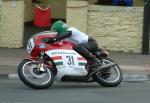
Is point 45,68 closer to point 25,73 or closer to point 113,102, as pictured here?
point 25,73

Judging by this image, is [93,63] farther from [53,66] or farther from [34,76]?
[34,76]

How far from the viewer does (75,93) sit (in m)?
11.5

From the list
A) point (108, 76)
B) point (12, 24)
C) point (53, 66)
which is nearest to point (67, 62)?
point (53, 66)

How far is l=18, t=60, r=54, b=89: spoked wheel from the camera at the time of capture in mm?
11883

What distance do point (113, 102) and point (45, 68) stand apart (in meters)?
2.18

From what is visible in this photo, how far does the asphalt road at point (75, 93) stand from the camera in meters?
10.6

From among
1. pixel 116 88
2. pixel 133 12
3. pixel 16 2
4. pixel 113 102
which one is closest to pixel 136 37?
pixel 133 12

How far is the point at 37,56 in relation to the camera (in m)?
12.3

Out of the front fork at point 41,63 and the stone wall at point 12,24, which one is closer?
the front fork at point 41,63

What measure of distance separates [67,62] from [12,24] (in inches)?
263

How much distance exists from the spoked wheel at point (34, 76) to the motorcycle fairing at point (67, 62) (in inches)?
8.9

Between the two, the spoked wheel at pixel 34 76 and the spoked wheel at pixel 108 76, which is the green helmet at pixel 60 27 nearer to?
the spoked wheel at pixel 34 76

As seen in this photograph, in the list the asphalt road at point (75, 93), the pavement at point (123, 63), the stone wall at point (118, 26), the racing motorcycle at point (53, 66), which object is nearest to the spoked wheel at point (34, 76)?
the racing motorcycle at point (53, 66)

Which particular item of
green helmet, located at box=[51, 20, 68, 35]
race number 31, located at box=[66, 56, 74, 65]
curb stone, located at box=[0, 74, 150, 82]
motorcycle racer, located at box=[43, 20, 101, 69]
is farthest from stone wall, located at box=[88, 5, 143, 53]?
race number 31, located at box=[66, 56, 74, 65]
